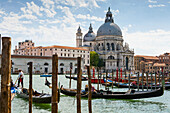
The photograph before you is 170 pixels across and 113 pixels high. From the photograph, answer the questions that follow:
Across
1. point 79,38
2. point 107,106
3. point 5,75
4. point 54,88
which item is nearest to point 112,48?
point 79,38

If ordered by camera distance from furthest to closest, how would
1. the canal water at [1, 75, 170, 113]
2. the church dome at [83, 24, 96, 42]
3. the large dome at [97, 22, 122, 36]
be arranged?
the church dome at [83, 24, 96, 42] → the large dome at [97, 22, 122, 36] → the canal water at [1, 75, 170, 113]

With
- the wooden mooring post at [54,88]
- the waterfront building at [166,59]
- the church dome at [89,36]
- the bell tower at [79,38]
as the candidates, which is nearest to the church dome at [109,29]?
the church dome at [89,36]

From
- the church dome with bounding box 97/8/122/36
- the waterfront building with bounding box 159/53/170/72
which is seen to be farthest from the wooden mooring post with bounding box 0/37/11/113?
the waterfront building with bounding box 159/53/170/72

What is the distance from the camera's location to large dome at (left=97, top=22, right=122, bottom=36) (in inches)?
2266

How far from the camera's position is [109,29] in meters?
57.7

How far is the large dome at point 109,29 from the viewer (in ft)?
189

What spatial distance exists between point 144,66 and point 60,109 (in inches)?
2073

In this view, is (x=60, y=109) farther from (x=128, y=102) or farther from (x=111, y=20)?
(x=111, y=20)

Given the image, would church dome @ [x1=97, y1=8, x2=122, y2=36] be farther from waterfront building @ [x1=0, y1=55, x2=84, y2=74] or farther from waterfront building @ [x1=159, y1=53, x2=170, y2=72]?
waterfront building @ [x1=0, y1=55, x2=84, y2=74]

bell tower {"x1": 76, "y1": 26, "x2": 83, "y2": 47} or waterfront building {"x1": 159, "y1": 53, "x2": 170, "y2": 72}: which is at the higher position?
bell tower {"x1": 76, "y1": 26, "x2": 83, "y2": 47}

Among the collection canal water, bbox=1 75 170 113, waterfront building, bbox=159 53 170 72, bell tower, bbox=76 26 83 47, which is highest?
bell tower, bbox=76 26 83 47

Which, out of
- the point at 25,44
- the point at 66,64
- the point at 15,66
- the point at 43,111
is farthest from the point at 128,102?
the point at 25,44

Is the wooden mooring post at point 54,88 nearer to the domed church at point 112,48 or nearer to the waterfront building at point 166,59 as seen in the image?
the domed church at point 112,48

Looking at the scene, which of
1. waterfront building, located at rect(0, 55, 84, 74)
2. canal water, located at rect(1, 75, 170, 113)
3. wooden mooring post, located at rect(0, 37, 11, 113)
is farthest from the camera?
waterfront building, located at rect(0, 55, 84, 74)
